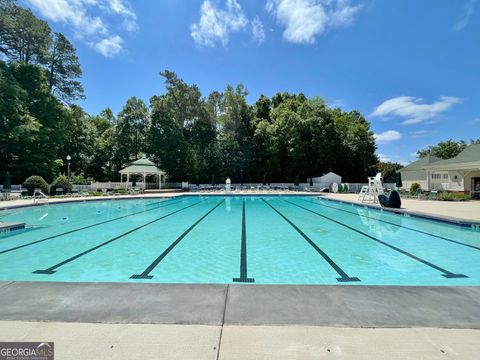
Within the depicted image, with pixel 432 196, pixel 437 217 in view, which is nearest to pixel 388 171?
pixel 432 196

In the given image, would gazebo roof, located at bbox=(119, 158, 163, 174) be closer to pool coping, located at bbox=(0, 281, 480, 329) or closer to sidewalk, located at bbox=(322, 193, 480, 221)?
sidewalk, located at bbox=(322, 193, 480, 221)

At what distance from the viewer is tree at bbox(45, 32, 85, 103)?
93.0 ft

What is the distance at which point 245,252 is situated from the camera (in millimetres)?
6367

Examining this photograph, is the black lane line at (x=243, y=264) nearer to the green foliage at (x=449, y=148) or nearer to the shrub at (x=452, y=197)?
the shrub at (x=452, y=197)

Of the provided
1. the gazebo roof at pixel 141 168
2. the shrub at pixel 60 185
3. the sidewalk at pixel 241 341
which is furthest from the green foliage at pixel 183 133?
the sidewalk at pixel 241 341

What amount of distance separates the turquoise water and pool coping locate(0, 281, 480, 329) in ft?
4.11

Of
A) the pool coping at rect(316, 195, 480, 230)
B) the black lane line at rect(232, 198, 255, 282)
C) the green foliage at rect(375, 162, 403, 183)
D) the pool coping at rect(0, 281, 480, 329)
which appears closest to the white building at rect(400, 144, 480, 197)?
the green foliage at rect(375, 162, 403, 183)

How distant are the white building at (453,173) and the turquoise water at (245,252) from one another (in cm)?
1347

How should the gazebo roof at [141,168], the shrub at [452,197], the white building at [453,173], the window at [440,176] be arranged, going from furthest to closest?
the window at [440,176], the gazebo roof at [141,168], the white building at [453,173], the shrub at [452,197]

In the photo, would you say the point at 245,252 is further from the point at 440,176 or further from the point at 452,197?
the point at 440,176

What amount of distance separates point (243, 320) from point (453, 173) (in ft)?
100.0

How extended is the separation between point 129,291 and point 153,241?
14.2 ft

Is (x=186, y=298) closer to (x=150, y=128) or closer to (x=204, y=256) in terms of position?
(x=204, y=256)

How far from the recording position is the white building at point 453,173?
64.5ft
